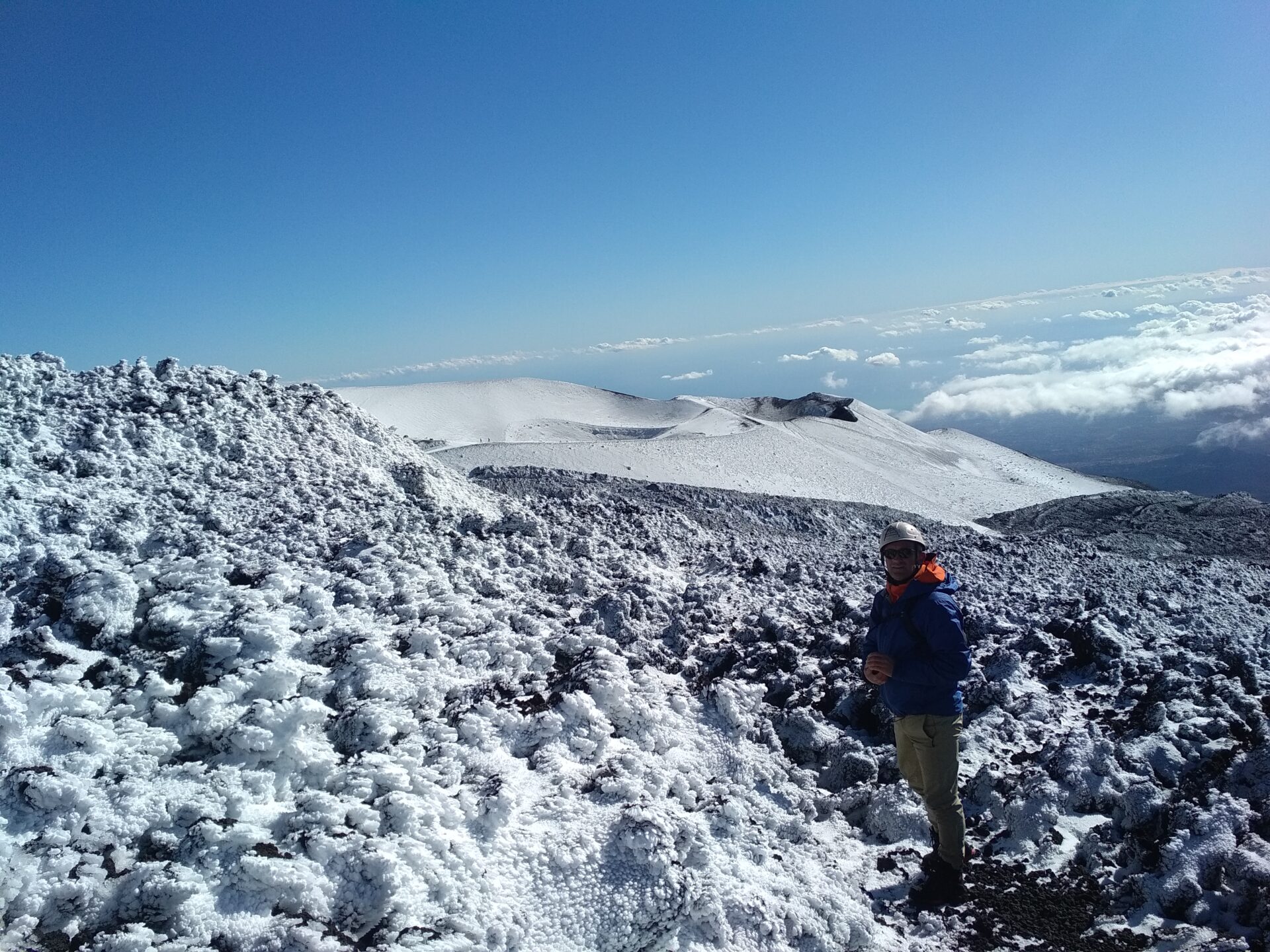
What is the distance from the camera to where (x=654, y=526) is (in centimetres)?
969

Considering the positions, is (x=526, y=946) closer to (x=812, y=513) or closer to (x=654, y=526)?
(x=654, y=526)

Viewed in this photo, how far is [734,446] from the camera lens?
781 inches

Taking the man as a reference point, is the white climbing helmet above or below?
above

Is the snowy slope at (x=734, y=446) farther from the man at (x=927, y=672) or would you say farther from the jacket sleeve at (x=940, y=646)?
the jacket sleeve at (x=940, y=646)

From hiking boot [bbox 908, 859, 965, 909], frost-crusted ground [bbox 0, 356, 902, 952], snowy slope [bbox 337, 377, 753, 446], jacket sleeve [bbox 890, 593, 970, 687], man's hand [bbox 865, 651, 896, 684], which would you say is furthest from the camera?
snowy slope [bbox 337, 377, 753, 446]

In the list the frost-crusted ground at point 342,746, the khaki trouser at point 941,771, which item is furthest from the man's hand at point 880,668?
the frost-crusted ground at point 342,746

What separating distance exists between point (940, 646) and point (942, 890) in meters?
1.46

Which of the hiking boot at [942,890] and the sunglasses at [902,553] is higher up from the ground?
the sunglasses at [902,553]

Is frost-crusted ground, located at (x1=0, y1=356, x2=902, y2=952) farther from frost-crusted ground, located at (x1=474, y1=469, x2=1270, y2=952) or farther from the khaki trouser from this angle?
the khaki trouser

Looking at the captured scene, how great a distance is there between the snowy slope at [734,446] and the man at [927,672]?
12165 mm

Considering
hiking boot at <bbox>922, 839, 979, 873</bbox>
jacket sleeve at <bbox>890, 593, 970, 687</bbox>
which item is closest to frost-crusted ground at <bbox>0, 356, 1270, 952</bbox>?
hiking boot at <bbox>922, 839, 979, 873</bbox>

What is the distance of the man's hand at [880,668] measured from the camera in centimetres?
381

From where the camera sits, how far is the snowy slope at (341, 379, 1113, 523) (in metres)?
17.2

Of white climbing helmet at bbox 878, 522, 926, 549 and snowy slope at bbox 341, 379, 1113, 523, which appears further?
snowy slope at bbox 341, 379, 1113, 523
